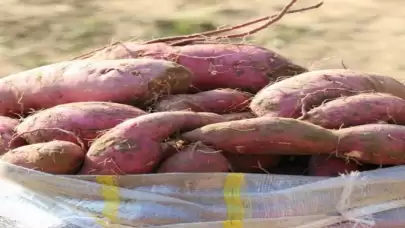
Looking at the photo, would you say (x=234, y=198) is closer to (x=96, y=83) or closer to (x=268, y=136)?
(x=268, y=136)

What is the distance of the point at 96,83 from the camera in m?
1.50

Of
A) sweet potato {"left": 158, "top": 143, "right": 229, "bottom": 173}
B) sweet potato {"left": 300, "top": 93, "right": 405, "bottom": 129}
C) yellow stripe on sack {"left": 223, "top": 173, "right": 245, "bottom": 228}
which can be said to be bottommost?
yellow stripe on sack {"left": 223, "top": 173, "right": 245, "bottom": 228}

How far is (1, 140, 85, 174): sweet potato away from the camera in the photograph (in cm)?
134

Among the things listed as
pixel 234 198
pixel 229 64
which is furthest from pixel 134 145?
pixel 229 64

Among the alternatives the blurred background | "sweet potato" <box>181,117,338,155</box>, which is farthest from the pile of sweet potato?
the blurred background

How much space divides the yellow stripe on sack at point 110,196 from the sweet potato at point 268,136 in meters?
0.17

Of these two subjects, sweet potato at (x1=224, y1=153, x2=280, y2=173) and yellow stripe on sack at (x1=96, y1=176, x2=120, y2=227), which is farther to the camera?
sweet potato at (x1=224, y1=153, x2=280, y2=173)

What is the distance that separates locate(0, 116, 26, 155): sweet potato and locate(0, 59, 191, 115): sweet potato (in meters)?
0.07

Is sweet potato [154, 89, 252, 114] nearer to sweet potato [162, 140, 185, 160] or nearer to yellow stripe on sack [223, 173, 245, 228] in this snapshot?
sweet potato [162, 140, 185, 160]

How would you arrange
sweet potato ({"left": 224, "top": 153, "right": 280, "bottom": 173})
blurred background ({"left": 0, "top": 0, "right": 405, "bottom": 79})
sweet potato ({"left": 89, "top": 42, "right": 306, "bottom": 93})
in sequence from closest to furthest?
sweet potato ({"left": 224, "top": 153, "right": 280, "bottom": 173}) → sweet potato ({"left": 89, "top": 42, "right": 306, "bottom": 93}) → blurred background ({"left": 0, "top": 0, "right": 405, "bottom": 79})

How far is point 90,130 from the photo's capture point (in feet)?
4.66

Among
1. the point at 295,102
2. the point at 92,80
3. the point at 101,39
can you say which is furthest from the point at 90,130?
the point at 101,39

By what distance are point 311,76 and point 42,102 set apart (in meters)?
0.53

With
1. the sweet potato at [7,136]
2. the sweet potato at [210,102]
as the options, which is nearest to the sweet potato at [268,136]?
the sweet potato at [210,102]
